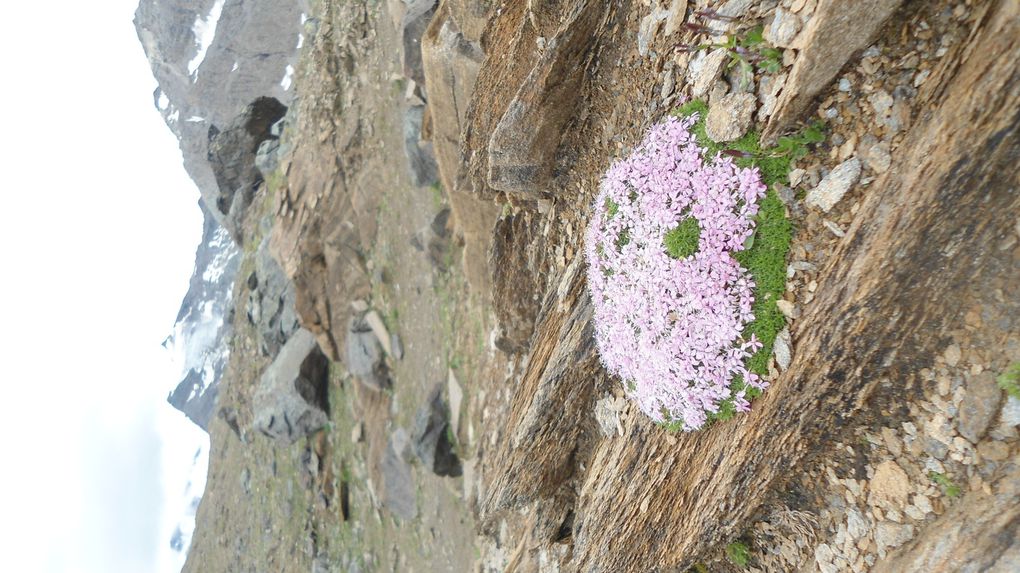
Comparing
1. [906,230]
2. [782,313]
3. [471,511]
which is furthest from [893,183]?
[471,511]

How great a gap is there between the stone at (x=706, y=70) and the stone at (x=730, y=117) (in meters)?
0.26

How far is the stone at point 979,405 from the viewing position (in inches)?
163

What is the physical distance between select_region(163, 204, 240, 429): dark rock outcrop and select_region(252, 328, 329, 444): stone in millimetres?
44818

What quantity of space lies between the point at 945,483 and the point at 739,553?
96.0 inches

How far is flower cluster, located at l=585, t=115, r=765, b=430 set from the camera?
208 inches

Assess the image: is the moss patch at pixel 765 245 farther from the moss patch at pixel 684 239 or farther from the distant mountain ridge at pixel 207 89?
the distant mountain ridge at pixel 207 89

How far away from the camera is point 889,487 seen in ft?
15.8

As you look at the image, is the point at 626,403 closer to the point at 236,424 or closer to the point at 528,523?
the point at 528,523

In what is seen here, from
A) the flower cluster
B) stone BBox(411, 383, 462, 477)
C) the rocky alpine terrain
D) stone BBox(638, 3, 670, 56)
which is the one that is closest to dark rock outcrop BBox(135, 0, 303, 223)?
the rocky alpine terrain

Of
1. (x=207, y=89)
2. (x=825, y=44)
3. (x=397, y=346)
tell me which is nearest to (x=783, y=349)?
(x=825, y=44)

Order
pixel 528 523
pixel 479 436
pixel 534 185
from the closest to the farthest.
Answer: pixel 534 185
pixel 528 523
pixel 479 436

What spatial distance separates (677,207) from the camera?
5.64 meters

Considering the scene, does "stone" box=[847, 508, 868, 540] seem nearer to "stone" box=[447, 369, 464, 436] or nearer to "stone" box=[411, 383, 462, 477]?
"stone" box=[447, 369, 464, 436]

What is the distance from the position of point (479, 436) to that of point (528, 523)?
4036 mm
